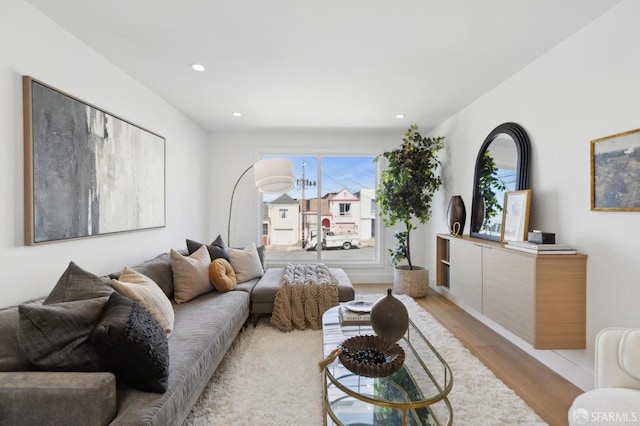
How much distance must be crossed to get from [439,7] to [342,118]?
7.65ft

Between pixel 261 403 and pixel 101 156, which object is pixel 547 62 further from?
pixel 101 156

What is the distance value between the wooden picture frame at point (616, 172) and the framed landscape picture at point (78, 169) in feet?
11.8

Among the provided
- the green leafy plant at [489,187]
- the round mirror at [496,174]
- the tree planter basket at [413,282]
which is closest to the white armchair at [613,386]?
the round mirror at [496,174]

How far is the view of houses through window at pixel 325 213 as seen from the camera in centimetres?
516

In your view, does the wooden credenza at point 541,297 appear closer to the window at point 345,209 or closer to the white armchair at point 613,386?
the white armchair at point 613,386

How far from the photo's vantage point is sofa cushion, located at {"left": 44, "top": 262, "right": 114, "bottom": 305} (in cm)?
155

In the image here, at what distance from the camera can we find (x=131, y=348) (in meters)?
1.30

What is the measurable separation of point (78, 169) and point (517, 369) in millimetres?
3655

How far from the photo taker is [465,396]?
1.97 metres

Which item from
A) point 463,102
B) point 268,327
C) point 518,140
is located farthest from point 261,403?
point 463,102

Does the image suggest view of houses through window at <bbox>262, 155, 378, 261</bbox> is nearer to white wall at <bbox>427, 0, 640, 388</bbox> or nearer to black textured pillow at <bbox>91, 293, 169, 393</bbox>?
white wall at <bbox>427, 0, 640, 388</bbox>

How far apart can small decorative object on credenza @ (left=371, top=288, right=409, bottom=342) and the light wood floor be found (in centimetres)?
102

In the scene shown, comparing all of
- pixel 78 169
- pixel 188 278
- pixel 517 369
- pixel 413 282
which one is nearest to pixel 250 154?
pixel 188 278

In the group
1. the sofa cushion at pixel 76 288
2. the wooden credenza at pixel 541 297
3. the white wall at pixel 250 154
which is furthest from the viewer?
the white wall at pixel 250 154
